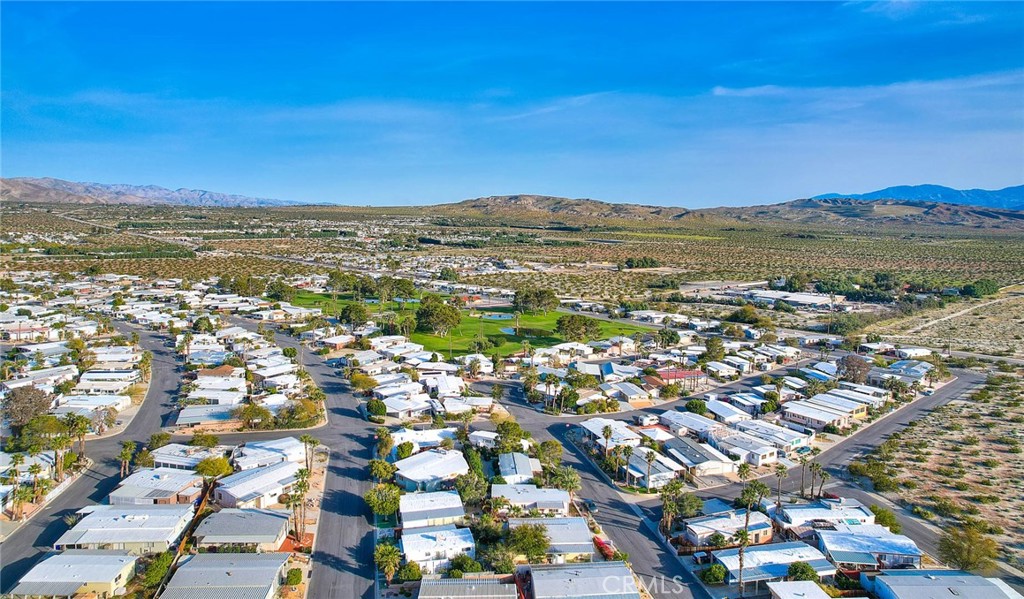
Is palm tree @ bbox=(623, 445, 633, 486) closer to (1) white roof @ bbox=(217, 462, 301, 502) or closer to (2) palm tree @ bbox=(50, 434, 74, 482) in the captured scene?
(1) white roof @ bbox=(217, 462, 301, 502)

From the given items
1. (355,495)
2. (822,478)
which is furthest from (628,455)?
(355,495)

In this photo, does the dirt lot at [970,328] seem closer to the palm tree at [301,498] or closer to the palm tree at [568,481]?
the palm tree at [568,481]

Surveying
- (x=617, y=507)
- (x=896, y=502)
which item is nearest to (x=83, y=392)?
(x=617, y=507)

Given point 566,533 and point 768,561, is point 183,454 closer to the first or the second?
point 566,533

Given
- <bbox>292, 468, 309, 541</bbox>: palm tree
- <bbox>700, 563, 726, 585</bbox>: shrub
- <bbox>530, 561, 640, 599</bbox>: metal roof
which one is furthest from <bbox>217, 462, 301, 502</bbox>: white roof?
<bbox>700, 563, 726, 585</bbox>: shrub

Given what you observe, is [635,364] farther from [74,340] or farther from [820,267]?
[820,267]

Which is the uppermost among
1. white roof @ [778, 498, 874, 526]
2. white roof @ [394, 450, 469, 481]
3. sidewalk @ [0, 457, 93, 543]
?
white roof @ [778, 498, 874, 526]

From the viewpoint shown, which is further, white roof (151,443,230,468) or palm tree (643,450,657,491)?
white roof (151,443,230,468)
